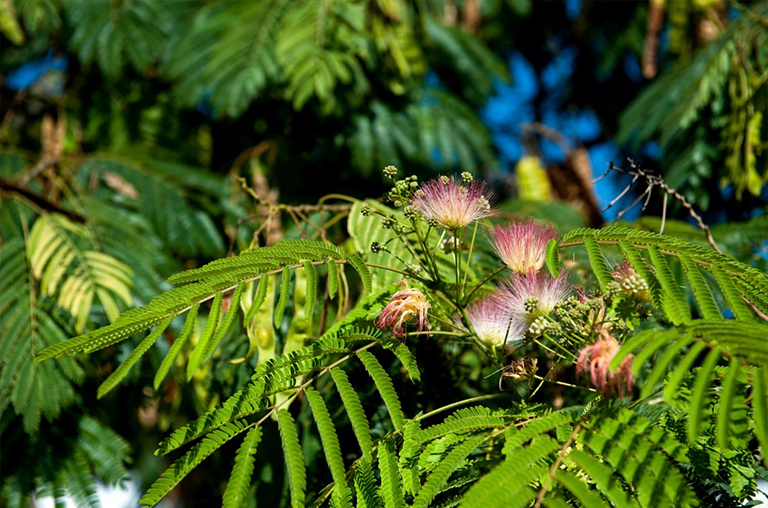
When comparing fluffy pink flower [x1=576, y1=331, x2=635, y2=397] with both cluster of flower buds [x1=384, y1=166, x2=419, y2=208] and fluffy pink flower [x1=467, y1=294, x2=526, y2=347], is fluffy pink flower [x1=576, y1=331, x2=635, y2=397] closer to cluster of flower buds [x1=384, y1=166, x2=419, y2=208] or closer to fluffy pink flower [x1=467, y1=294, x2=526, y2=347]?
fluffy pink flower [x1=467, y1=294, x2=526, y2=347]

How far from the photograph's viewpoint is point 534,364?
1.28 m

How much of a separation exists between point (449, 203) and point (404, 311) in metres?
0.22

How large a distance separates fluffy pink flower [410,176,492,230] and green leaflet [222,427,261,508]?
0.51 metres

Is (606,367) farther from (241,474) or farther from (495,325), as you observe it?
(241,474)

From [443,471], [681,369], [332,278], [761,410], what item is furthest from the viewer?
[332,278]

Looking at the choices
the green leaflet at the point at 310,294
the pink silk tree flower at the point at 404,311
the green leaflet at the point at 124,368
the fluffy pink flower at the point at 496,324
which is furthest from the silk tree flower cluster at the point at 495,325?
the green leaflet at the point at 124,368

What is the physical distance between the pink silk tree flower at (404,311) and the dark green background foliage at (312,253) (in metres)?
0.04

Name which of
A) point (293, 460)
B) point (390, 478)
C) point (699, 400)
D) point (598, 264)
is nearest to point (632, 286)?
point (598, 264)

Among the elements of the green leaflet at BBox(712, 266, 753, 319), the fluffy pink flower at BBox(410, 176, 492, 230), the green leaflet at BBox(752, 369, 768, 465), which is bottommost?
the green leaflet at BBox(752, 369, 768, 465)

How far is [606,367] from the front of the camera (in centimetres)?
112

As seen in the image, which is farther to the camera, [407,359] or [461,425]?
[407,359]

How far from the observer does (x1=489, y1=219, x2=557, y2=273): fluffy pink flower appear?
4.45ft

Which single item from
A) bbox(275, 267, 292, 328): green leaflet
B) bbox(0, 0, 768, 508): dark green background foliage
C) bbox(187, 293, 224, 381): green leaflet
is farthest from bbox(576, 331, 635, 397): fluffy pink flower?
bbox(187, 293, 224, 381): green leaflet

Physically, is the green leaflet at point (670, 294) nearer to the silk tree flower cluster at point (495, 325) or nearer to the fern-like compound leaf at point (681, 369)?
the fern-like compound leaf at point (681, 369)
